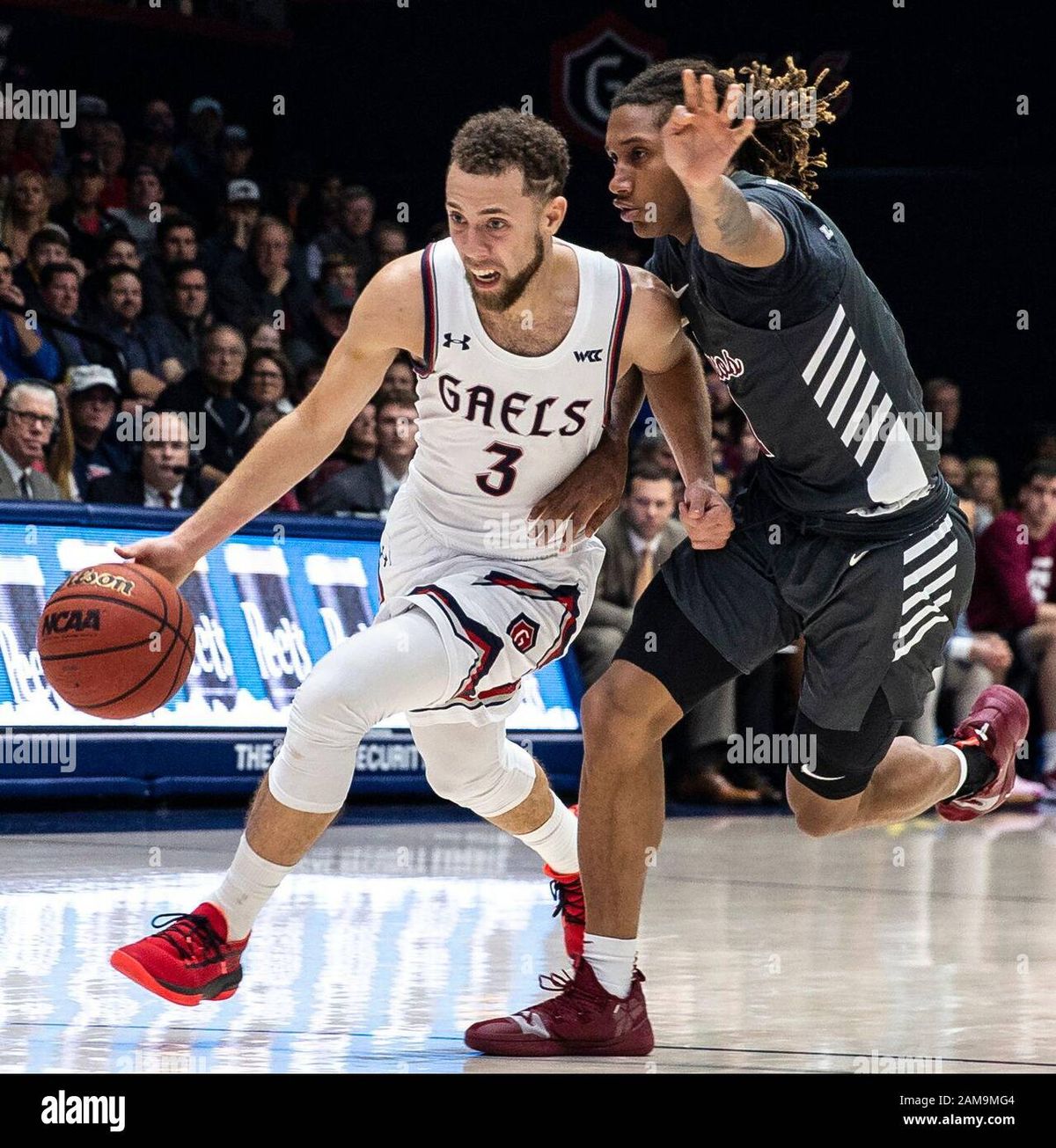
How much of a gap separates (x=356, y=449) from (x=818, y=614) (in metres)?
5.94

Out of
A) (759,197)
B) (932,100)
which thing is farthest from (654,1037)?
(932,100)

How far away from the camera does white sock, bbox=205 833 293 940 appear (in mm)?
3725

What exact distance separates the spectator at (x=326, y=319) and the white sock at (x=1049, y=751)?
14.9ft

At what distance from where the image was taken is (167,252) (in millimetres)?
10594

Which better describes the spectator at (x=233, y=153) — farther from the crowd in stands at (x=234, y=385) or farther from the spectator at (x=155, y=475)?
the spectator at (x=155, y=475)

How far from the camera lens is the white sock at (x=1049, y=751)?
10.4 metres

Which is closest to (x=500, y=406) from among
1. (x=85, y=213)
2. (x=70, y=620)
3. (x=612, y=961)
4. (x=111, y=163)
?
(x=70, y=620)

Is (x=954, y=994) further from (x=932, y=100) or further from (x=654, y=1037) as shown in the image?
(x=932, y=100)

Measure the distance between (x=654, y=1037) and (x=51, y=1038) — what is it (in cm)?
114

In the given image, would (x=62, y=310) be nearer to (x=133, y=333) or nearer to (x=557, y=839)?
(x=133, y=333)

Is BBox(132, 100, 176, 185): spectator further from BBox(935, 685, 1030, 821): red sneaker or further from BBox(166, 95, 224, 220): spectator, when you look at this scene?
BBox(935, 685, 1030, 821): red sneaker

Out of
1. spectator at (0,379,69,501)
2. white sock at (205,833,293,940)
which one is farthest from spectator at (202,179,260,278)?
white sock at (205,833,293,940)

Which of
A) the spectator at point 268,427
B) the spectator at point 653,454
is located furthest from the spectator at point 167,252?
the spectator at point 653,454
